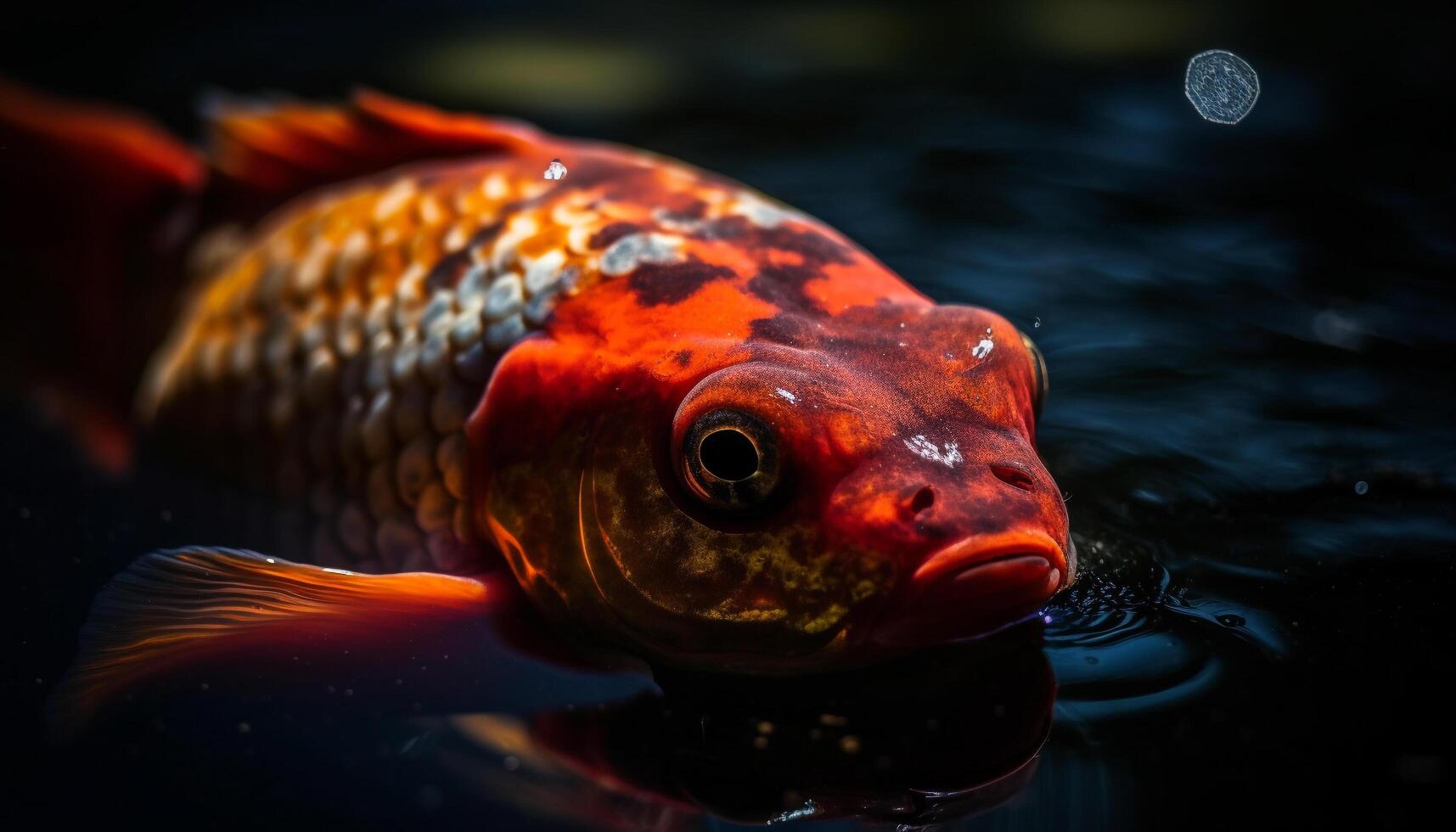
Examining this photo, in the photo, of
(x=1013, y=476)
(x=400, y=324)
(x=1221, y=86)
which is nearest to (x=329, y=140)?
(x=400, y=324)

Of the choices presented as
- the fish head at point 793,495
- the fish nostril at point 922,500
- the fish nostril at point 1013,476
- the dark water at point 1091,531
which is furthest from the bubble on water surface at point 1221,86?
the fish nostril at point 922,500

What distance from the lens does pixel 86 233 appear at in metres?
2.95

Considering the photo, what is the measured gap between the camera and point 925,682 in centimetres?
161

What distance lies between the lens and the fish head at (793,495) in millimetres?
1533

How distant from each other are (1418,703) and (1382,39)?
3572 millimetres

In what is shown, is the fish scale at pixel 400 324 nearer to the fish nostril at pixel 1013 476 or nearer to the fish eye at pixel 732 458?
the fish eye at pixel 732 458

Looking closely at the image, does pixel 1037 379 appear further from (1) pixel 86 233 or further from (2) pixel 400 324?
(1) pixel 86 233

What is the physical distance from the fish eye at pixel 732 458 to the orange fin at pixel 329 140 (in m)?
1.01

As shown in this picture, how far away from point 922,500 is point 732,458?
235 mm

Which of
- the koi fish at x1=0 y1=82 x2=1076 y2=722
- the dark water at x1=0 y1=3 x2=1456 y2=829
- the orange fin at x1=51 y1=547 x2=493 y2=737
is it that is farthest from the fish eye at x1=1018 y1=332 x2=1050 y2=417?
the orange fin at x1=51 y1=547 x2=493 y2=737

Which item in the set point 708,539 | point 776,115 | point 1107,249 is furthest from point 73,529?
point 776,115

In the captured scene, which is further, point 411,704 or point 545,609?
point 545,609

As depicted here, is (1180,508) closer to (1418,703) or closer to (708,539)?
(1418,703)

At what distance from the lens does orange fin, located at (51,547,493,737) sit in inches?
66.9
